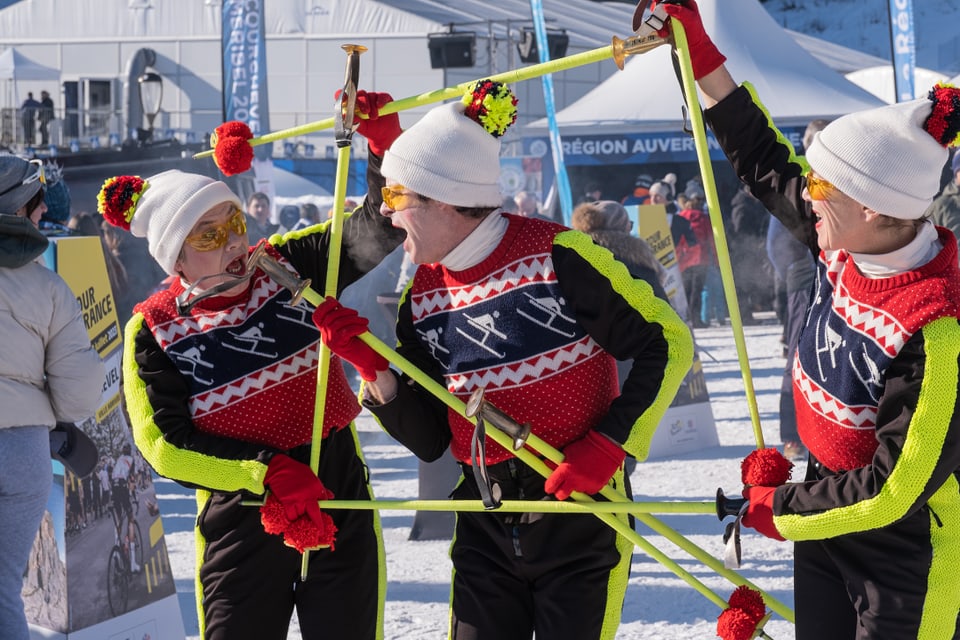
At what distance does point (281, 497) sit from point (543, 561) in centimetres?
63

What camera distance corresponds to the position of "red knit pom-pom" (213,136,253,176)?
9.63 ft

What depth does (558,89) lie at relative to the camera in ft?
88.9

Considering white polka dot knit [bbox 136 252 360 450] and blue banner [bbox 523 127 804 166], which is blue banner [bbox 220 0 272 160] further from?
white polka dot knit [bbox 136 252 360 450]

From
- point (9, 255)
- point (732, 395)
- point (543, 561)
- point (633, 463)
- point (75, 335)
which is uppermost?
point (9, 255)

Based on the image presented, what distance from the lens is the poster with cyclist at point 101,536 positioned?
3875 mm

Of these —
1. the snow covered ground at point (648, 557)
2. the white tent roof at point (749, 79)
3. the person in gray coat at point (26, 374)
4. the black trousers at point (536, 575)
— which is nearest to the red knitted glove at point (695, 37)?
the black trousers at point (536, 575)

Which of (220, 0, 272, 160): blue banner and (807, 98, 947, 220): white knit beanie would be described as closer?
(807, 98, 947, 220): white knit beanie

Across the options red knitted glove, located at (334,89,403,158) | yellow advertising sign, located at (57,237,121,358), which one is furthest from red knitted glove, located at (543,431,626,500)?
yellow advertising sign, located at (57,237,121,358)

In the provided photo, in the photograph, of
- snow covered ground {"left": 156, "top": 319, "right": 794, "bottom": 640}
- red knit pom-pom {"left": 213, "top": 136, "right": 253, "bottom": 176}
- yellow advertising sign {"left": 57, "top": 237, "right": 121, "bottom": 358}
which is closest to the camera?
red knit pom-pom {"left": 213, "top": 136, "right": 253, "bottom": 176}

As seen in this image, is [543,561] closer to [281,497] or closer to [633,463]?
[281,497]

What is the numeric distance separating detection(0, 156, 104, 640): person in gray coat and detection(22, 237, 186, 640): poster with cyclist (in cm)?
66

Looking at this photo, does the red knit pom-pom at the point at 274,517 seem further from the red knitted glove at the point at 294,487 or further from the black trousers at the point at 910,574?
the black trousers at the point at 910,574

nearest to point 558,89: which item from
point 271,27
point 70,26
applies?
point 271,27

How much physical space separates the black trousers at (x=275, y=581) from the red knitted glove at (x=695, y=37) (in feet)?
4.50
